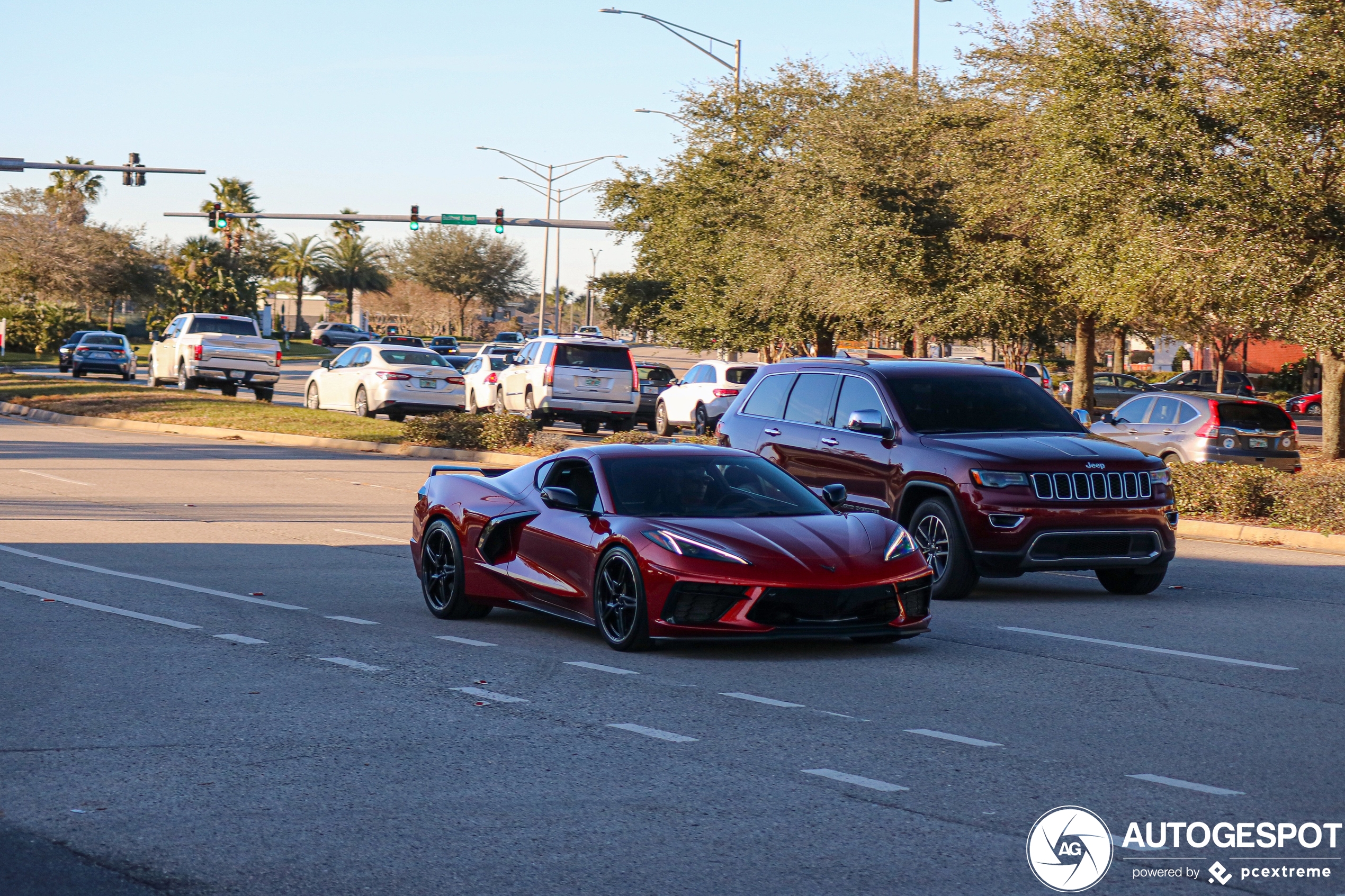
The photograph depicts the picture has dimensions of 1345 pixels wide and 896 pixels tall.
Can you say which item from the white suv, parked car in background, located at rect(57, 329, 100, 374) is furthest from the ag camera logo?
parked car in background, located at rect(57, 329, 100, 374)

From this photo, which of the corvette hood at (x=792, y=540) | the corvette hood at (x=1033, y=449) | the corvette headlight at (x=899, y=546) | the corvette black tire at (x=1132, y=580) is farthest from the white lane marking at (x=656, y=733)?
the corvette black tire at (x=1132, y=580)

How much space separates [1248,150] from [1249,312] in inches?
96.3

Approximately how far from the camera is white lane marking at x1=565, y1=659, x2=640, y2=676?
8562mm

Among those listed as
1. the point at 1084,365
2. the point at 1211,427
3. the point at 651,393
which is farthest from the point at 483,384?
the point at 1211,427

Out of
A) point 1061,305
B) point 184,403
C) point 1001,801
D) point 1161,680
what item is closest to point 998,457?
point 1161,680

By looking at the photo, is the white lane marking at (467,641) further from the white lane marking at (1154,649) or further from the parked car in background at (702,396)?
the parked car in background at (702,396)

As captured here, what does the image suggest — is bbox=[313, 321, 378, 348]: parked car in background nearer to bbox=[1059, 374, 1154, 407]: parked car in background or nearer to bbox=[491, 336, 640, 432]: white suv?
bbox=[1059, 374, 1154, 407]: parked car in background

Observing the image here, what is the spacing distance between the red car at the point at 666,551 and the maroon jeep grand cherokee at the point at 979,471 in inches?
74.7

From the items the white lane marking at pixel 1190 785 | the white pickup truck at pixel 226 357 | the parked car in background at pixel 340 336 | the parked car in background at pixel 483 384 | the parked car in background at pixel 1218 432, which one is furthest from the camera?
the parked car in background at pixel 340 336

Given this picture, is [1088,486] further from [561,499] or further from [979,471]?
[561,499]

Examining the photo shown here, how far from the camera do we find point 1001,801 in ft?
19.3

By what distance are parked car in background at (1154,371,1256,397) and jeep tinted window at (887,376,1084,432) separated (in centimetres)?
4521

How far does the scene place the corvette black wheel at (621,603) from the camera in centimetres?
905

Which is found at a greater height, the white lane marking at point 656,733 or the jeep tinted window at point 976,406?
the jeep tinted window at point 976,406
